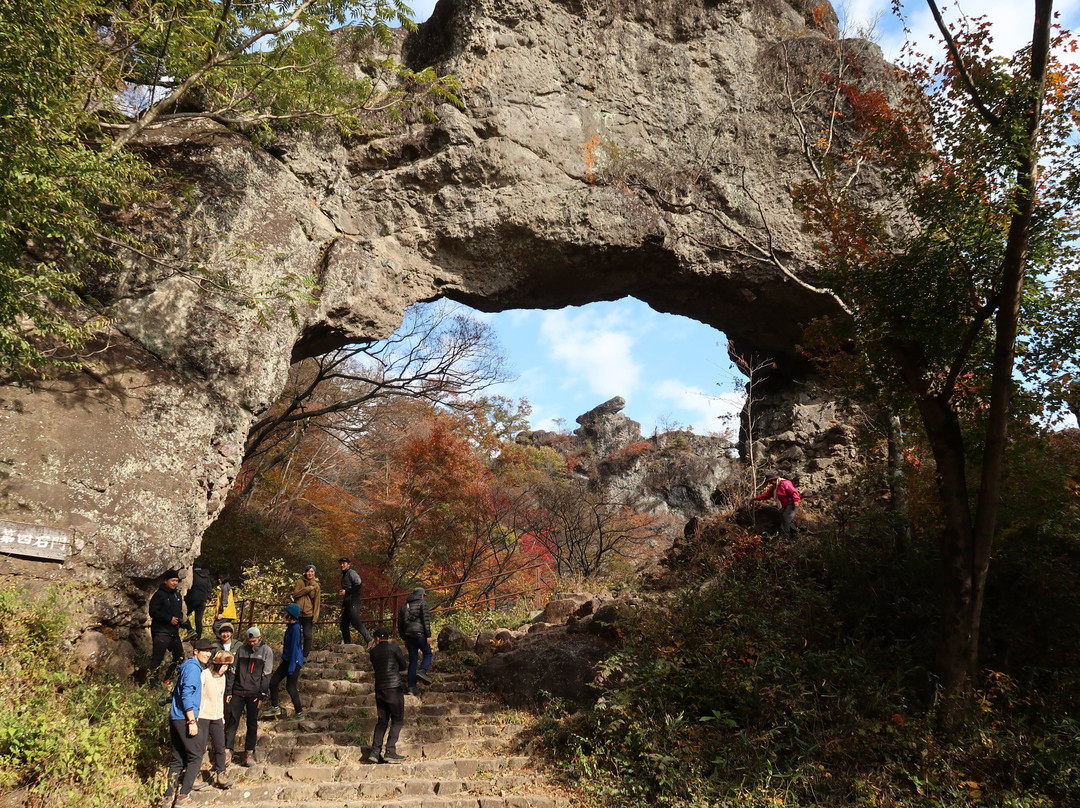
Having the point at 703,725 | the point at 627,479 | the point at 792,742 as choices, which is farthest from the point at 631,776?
the point at 627,479

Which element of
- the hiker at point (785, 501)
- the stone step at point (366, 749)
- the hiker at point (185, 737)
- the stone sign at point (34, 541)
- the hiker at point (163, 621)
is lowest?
the stone step at point (366, 749)

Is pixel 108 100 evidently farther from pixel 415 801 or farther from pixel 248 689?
pixel 415 801

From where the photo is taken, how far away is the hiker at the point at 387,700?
6.55 meters

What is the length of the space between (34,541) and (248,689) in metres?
2.91

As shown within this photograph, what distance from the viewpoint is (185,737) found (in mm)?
5406

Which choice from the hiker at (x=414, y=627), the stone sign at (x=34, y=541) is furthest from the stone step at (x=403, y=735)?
the stone sign at (x=34, y=541)

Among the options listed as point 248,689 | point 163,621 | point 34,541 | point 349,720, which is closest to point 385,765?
point 349,720

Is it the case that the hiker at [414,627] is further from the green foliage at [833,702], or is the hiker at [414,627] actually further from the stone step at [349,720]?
the green foliage at [833,702]

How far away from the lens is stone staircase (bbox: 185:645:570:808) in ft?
19.5

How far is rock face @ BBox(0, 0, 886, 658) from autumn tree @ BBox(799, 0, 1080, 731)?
2.48m

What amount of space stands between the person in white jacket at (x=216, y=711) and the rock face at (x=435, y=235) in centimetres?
220

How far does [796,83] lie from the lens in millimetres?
13273

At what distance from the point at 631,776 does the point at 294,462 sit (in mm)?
16688

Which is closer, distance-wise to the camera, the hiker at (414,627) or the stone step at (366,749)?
the stone step at (366,749)
